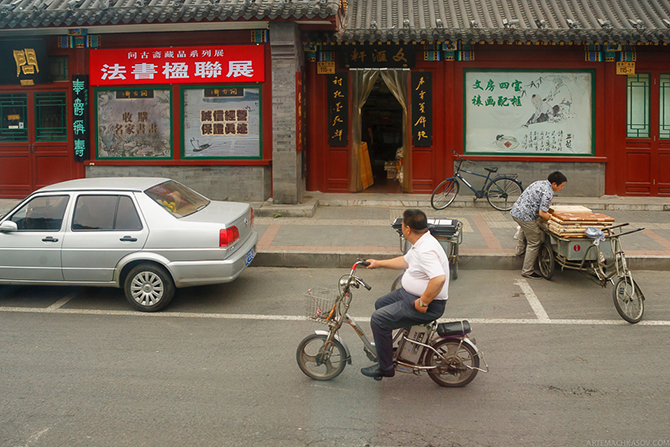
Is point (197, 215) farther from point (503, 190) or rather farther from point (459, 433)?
point (503, 190)

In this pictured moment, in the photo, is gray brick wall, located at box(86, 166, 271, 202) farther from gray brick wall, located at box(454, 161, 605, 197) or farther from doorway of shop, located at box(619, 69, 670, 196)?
doorway of shop, located at box(619, 69, 670, 196)

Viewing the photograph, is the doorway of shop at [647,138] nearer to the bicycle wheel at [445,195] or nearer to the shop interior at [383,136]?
the bicycle wheel at [445,195]

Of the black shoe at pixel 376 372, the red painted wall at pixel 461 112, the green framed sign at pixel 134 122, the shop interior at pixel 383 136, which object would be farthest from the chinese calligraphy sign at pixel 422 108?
the black shoe at pixel 376 372

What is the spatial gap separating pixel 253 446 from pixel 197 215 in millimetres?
3873

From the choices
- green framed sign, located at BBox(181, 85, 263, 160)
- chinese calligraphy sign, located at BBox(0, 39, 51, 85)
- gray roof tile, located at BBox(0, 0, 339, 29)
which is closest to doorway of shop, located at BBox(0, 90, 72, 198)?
chinese calligraphy sign, located at BBox(0, 39, 51, 85)

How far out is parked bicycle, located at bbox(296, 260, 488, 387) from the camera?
198 inches

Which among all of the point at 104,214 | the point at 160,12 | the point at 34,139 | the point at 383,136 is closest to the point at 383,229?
the point at 104,214

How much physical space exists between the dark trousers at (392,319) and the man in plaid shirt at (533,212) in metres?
3.80

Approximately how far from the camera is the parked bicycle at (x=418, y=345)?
5.03 m

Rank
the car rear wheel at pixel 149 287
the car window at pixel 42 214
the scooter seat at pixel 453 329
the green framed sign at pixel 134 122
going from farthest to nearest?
1. the green framed sign at pixel 134 122
2. the car window at pixel 42 214
3. the car rear wheel at pixel 149 287
4. the scooter seat at pixel 453 329

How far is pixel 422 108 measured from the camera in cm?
1356

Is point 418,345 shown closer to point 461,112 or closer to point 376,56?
point 461,112

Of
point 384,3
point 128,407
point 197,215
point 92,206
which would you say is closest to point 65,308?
point 92,206

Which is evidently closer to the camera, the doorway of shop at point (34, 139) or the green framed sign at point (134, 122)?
the green framed sign at point (134, 122)
